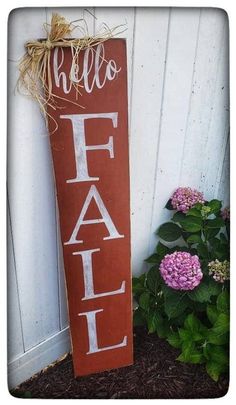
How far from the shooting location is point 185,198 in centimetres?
158

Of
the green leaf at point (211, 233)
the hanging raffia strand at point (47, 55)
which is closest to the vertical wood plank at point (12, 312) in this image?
the hanging raffia strand at point (47, 55)

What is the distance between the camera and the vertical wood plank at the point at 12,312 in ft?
4.54

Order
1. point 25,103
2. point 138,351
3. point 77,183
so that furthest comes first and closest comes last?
point 138,351 < point 77,183 < point 25,103

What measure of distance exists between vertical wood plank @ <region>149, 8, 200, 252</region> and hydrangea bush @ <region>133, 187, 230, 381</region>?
43 millimetres

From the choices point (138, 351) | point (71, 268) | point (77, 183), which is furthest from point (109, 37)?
point (138, 351)

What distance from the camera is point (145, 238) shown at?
166 cm

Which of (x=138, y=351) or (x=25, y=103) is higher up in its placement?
(x=25, y=103)

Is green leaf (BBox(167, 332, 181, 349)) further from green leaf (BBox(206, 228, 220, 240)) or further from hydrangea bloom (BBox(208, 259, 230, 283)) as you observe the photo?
green leaf (BBox(206, 228, 220, 240))

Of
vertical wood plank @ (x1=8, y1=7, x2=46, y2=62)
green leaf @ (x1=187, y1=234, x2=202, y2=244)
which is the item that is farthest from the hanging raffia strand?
green leaf @ (x1=187, y1=234, x2=202, y2=244)

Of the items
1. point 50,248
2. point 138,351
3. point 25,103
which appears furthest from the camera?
point 138,351

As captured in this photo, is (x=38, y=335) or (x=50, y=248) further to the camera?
(x=38, y=335)

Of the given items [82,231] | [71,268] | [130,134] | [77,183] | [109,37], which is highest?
[109,37]

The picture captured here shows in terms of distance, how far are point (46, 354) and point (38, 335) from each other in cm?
10

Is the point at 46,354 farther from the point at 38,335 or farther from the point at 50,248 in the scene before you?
the point at 50,248
